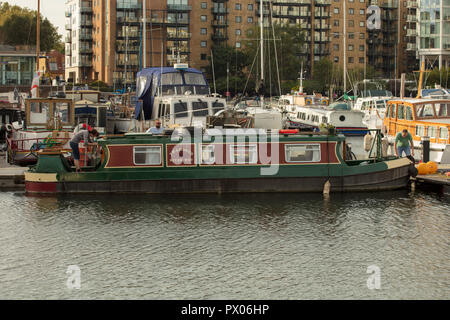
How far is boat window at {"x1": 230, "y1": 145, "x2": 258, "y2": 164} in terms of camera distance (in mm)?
29469

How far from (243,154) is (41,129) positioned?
13.1 meters

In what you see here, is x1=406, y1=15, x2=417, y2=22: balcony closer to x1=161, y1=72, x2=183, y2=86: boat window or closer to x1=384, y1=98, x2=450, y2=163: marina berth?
x1=161, y1=72, x2=183, y2=86: boat window

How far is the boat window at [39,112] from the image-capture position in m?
38.8

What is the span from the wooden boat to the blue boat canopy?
6727 millimetres

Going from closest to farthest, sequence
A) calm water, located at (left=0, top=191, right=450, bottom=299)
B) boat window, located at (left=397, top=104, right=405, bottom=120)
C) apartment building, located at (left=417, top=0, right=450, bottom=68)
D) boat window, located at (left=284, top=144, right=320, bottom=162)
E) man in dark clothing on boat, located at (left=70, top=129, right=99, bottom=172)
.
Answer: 1. calm water, located at (left=0, top=191, right=450, bottom=299)
2. boat window, located at (left=284, top=144, right=320, bottom=162)
3. man in dark clothing on boat, located at (left=70, top=129, right=99, bottom=172)
4. boat window, located at (left=397, top=104, right=405, bottom=120)
5. apartment building, located at (left=417, top=0, right=450, bottom=68)

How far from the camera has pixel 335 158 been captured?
29.2 m

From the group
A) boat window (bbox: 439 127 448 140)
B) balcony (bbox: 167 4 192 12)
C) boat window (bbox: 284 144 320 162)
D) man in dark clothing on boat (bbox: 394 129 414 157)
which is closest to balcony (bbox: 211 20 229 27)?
balcony (bbox: 167 4 192 12)

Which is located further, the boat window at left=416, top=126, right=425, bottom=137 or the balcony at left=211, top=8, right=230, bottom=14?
the balcony at left=211, top=8, right=230, bottom=14

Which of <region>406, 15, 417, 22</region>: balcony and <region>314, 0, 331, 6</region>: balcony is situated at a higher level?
<region>314, 0, 331, 6</region>: balcony

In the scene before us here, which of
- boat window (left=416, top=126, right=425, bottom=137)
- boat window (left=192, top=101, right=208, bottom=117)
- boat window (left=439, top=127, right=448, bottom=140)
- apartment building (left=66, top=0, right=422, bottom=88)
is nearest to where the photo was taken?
boat window (left=439, top=127, right=448, bottom=140)

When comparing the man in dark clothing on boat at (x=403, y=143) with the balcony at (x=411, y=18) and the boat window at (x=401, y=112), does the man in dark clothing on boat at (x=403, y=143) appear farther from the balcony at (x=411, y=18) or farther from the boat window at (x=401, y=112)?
the balcony at (x=411, y=18)
